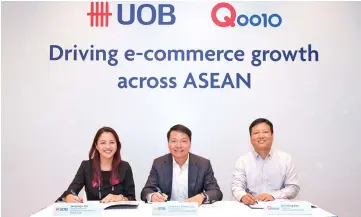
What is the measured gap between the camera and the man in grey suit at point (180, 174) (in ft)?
12.3

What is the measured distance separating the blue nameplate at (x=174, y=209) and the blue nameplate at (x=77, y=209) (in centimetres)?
39

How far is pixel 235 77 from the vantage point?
459 cm

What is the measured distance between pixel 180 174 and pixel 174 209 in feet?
3.28

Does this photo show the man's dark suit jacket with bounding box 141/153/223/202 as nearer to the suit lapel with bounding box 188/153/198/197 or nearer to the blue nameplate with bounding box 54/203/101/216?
the suit lapel with bounding box 188/153/198/197

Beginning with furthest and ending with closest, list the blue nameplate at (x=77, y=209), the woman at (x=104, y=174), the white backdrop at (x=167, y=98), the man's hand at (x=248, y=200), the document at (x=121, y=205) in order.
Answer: the white backdrop at (x=167, y=98), the woman at (x=104, y=174), the man's hand at (x=248, y=200), the document at (x=121, y=205), the blue nameplate at (x=77, y=209)

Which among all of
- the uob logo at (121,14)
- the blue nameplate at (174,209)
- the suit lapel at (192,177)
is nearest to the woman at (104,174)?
the suit lapel at (192,177)

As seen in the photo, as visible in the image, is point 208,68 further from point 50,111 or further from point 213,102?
point 50,111

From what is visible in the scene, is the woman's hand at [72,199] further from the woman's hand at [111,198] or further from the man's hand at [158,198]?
the man's hand at [158,198]

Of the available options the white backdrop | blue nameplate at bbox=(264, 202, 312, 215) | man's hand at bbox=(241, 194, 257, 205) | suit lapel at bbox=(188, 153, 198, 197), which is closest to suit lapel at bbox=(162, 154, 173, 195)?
suit lapel at bbox=(188, 153, 198, 197)

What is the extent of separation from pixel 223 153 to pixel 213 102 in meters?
0.56

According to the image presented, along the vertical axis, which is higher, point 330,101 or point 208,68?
point 208,68

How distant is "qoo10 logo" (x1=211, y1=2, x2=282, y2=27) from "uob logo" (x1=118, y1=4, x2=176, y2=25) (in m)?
0.47

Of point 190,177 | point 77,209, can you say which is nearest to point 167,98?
point 190,177

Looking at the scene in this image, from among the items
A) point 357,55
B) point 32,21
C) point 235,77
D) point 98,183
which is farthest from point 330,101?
point 32,21
